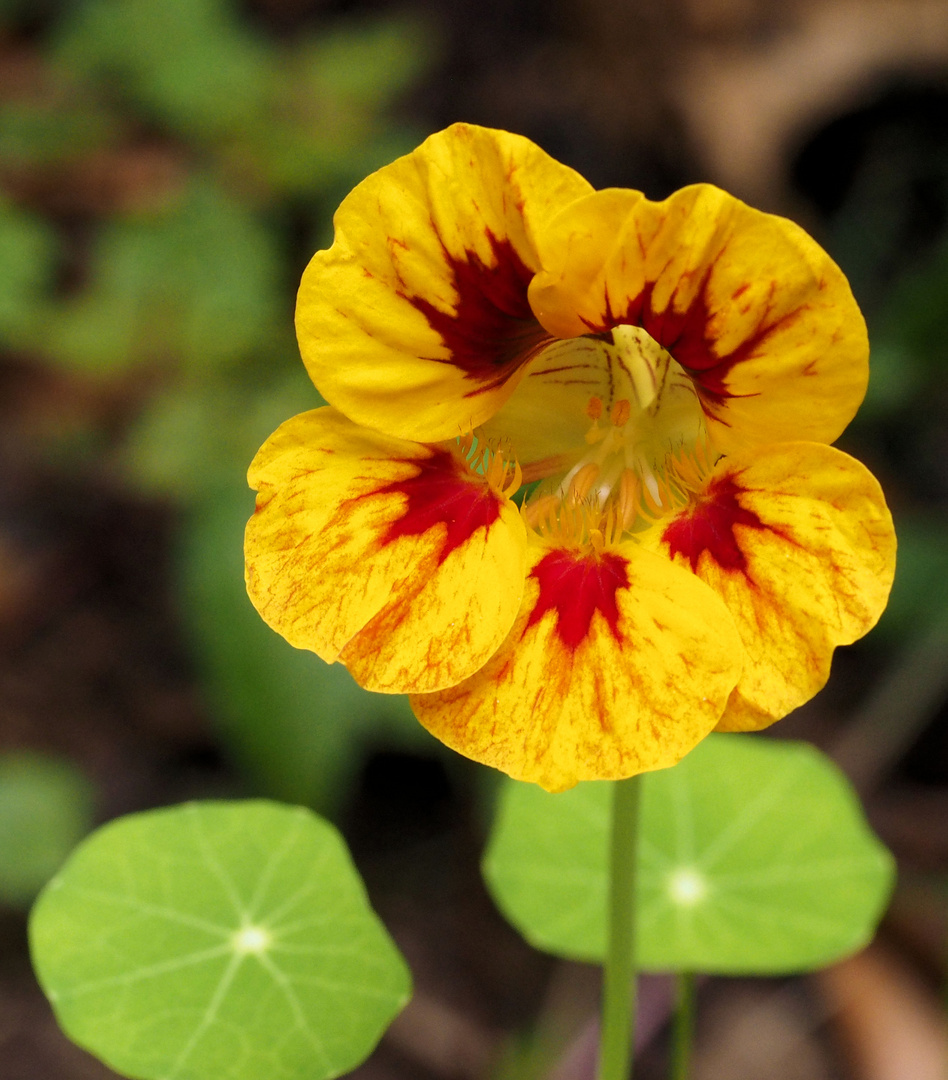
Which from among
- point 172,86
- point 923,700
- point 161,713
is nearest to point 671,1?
point 172,86

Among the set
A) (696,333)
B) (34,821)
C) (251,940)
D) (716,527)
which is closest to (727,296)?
(696,333)

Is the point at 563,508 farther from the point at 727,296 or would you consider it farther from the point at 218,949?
the point at 218,949

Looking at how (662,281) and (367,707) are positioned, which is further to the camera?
(367,707)

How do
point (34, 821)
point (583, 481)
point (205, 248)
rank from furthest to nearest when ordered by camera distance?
point (205, 248) < point (34, 821) < point (583, 481)

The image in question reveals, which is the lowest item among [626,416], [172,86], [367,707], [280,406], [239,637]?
[367,707]

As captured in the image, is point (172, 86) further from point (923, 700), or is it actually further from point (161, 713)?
point (923, 700)

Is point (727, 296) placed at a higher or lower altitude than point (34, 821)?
higher
